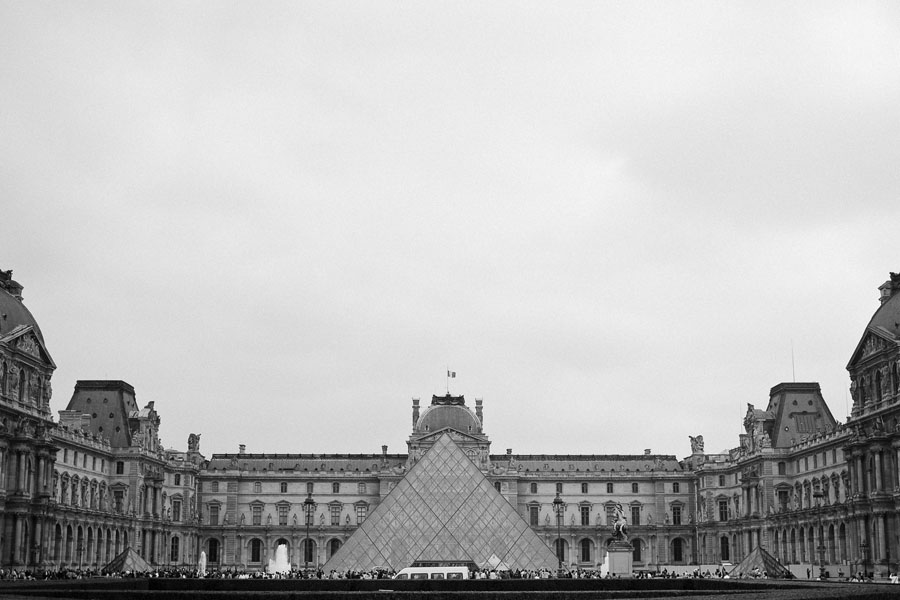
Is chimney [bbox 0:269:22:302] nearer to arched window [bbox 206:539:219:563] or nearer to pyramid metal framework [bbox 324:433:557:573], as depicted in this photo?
pyramid metal framework [bbox 324:433:557:573]

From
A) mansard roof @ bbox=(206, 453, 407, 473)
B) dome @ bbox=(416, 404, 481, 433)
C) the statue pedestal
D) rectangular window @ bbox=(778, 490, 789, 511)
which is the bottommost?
the statue pedestal

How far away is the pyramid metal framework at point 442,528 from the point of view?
48688mm

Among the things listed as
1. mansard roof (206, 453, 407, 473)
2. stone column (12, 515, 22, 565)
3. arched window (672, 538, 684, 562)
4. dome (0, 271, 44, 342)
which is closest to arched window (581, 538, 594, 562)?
arched window (672, 538, 684, 562)

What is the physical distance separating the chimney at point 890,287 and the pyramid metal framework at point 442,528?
19.0 m

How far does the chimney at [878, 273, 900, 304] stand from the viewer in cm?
4866

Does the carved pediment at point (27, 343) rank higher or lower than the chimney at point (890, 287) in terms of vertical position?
lower

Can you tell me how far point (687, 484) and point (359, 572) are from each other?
42.5 meters

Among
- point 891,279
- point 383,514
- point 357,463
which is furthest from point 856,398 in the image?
point 357,463

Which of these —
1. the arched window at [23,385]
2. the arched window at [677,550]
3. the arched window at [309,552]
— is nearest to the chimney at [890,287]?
the arched window at [677,550]

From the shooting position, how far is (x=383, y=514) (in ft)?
165

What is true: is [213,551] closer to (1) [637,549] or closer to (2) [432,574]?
(1) [637,549]

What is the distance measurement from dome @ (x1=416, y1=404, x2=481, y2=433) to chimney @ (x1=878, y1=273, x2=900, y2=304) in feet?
132

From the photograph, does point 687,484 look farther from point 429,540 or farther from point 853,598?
point 853,598

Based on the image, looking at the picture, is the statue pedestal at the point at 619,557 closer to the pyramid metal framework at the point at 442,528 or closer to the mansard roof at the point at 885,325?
the pyramid metal framework at the point at 442,528
